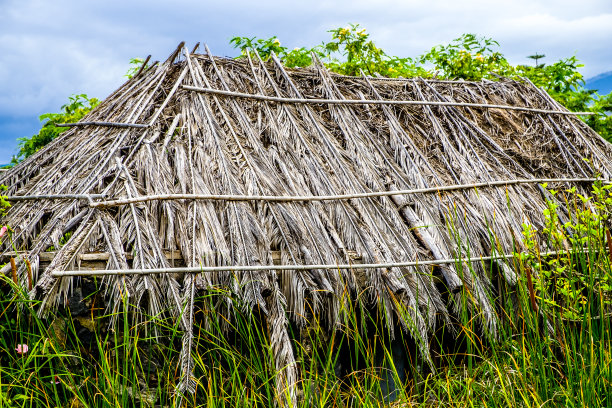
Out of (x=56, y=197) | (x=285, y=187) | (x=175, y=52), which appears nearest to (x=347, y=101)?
(x=285, y=187)

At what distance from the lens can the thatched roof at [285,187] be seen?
3.13 meters

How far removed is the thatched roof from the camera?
123 inches

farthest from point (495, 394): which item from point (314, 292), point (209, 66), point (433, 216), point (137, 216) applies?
point (209, 66)

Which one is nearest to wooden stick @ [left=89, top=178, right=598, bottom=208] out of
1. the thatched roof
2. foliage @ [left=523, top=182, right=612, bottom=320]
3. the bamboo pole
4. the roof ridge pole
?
the thatched roof

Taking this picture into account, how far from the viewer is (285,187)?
12.2 ft

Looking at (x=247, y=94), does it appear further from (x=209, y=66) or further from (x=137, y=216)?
(x=137, y=216)

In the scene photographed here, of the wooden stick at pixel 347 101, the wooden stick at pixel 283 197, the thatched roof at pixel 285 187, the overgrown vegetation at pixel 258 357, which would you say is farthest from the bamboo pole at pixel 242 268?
the wooden stick at pixel 347 101

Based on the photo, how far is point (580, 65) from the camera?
8.60 m

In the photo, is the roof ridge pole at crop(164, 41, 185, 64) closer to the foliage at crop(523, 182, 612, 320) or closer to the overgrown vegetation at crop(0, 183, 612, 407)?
the overgrown vegetation at crop(0, 183, 612, 407)

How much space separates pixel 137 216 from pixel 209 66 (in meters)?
1.78

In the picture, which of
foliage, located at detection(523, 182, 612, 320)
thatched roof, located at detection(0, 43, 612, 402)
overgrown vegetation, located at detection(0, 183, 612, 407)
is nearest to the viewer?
overgrown vegetation, located at detection(0, 183, 612, 407)

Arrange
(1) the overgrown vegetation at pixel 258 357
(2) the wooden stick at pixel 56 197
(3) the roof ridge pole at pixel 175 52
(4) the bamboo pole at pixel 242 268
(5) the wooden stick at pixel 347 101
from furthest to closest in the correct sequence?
(3) the roof ridge pole at pixel 175 52, (5) the wooden stick at pixel 347 101, (2) the wooden stick at pixel 56 197, (4) the bamboo pole at pixel 242 268, (1) the overgrown vegetation at pixel 258 357

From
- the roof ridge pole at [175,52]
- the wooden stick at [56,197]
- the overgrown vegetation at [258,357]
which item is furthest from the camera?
the roof ridge pole at [175,52]

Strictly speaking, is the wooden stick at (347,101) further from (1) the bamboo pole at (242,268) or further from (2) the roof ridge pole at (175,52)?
(1) the bamboo pole at (242,268)
